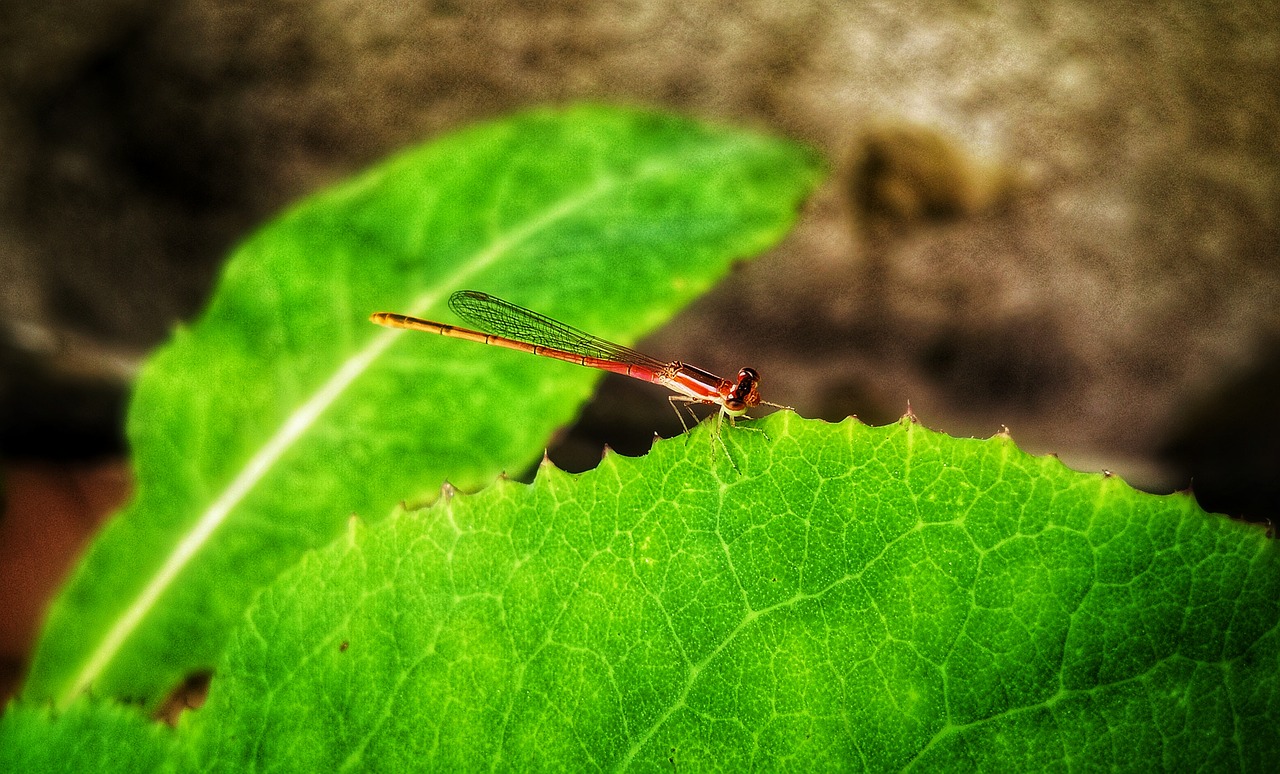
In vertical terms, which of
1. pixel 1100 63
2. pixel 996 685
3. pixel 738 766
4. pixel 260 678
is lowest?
pixel 260 678

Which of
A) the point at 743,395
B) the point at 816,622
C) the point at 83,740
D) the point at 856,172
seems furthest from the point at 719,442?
the point at 856,172

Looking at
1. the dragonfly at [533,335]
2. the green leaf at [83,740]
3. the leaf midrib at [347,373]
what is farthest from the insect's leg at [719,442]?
the green leaf at [83,740]

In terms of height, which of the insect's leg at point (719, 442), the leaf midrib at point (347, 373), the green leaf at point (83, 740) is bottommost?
the green leaf at point (83, 740)

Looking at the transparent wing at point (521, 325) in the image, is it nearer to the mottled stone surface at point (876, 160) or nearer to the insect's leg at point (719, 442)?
the insect's leg at point (719, 442)

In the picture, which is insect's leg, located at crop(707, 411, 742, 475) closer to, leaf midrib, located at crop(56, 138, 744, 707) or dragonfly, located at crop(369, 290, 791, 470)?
dragonfly, located at crop(369, 290, 791, 470)

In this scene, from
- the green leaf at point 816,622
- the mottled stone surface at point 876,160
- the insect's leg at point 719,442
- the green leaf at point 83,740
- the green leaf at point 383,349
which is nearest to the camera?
the green leaf at point 816,622

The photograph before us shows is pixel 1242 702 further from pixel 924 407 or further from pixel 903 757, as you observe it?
pixel 924 407

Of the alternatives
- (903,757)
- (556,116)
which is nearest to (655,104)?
(556,116)
